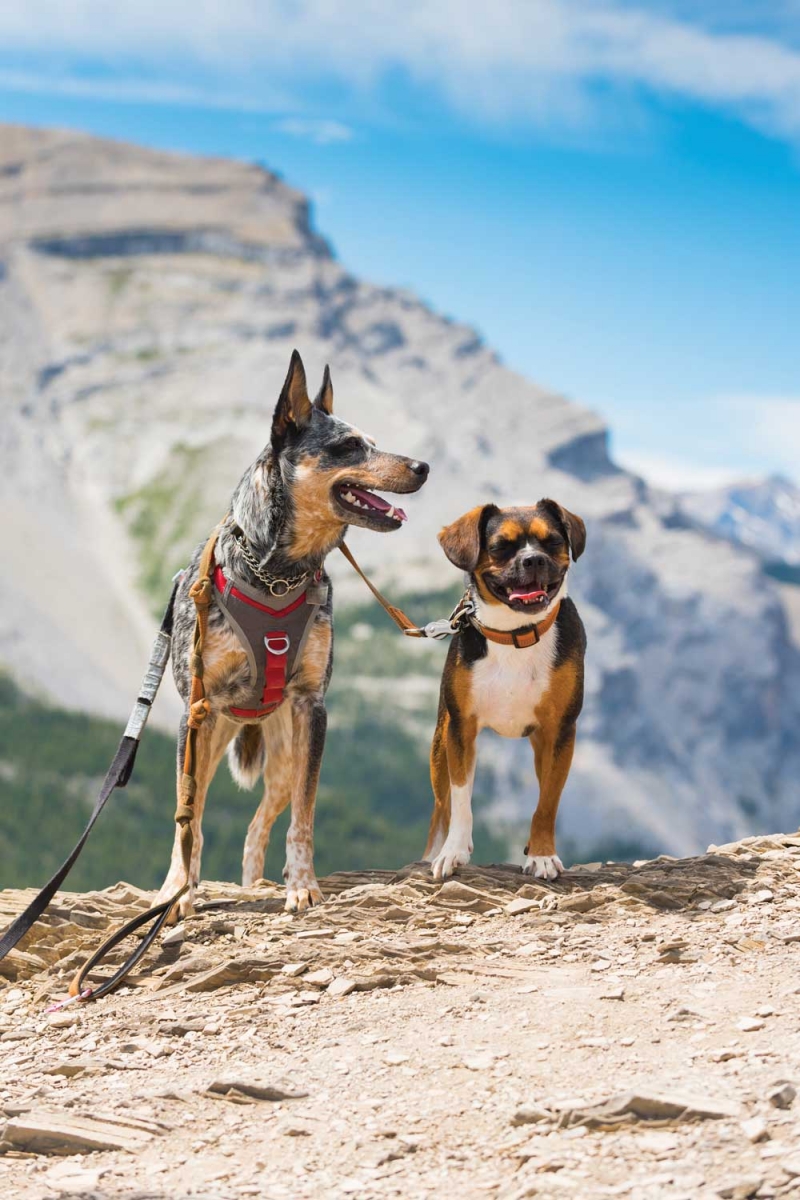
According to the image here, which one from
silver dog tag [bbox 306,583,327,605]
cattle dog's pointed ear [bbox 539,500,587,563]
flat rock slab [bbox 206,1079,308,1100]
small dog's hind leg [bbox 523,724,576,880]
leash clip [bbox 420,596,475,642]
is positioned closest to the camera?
flat rock slab [bbox 206,1079,308,1100]

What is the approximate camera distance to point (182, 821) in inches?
394

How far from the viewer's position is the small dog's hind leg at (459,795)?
984 cm

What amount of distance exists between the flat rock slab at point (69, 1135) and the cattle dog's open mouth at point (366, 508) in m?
4.12

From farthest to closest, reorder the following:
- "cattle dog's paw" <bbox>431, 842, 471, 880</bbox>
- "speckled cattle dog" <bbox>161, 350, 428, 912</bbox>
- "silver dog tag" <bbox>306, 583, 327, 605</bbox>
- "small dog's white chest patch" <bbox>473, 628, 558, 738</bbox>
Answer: "cattle dog's paw" <bbox>431, 842, 471, 880</bbox> → "silver dog tag" <bbox>306, 583, 327, 605</bbox> → "small dog's white chest patch" <bbox>473, 628, 558, 738</bbox> → "speckled cattle dog" <bbox>161, 350, 428, 912</bbox>

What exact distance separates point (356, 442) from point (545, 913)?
372 centimetres

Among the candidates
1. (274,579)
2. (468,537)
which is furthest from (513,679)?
(274,579)

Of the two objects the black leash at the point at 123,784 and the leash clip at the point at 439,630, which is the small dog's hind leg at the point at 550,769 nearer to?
the leash clip at the point at 439,630

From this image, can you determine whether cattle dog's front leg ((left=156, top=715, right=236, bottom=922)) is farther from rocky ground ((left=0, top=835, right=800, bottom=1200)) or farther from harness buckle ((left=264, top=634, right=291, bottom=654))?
harness buckle ((left=264, top=634, right=291, bottom=654))

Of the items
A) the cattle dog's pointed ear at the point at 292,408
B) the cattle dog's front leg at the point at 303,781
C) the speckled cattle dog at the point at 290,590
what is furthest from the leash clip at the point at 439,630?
the cattle dog's pointed ear at the point at 292,408

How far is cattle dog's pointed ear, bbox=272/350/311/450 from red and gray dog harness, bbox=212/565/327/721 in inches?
45.1

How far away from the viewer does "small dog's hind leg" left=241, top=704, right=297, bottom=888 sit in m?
11.1

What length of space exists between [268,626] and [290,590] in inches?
12.4

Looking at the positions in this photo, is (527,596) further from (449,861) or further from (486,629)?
(449,861)

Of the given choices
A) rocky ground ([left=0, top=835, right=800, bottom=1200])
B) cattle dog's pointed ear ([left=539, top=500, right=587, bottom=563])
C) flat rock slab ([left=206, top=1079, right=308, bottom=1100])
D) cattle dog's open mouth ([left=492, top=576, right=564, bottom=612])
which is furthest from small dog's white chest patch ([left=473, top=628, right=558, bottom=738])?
flat rock slab ([left=206, top=1079, right=308, bottom=1100])
